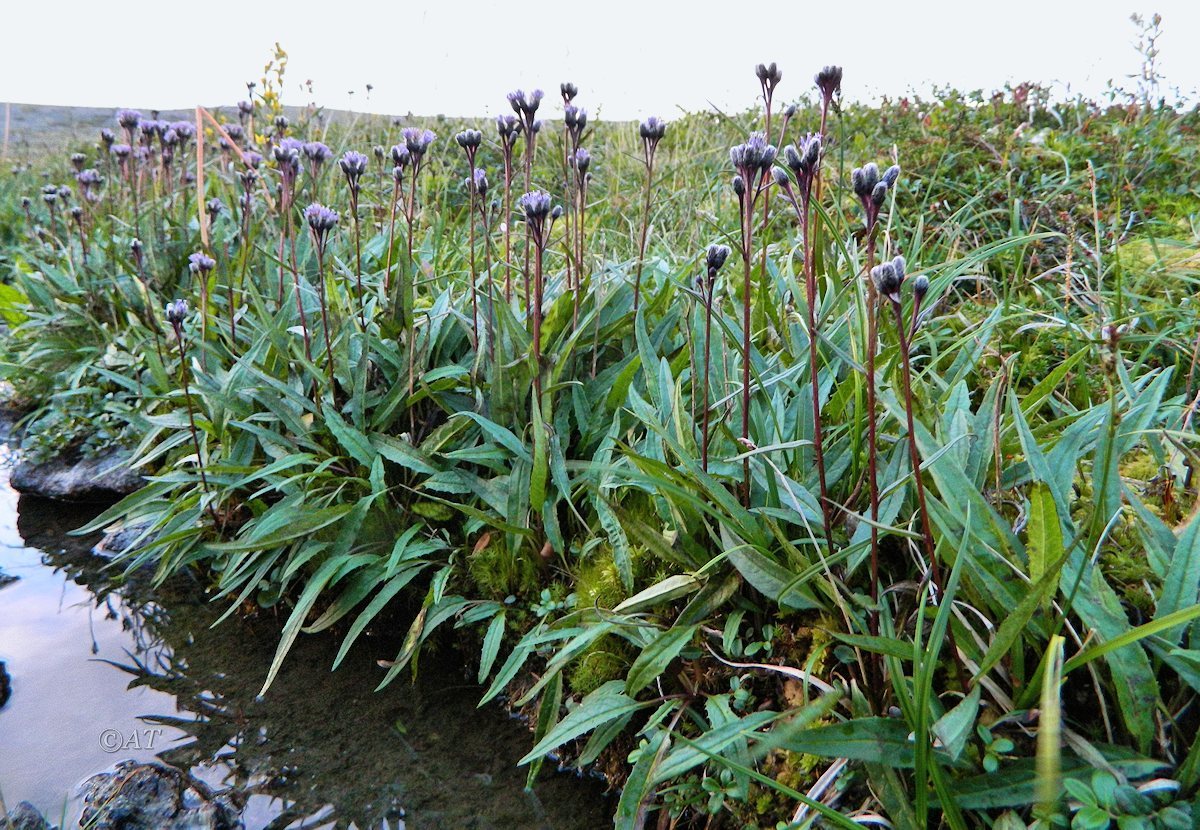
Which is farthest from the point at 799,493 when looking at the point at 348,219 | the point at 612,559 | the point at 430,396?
the point at 348,219

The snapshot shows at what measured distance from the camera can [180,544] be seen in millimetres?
2824

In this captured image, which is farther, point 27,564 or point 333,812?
point 27,564

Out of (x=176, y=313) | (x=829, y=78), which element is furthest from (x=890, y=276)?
(x=176, y=313)

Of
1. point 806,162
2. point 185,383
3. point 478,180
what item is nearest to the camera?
point 806,162

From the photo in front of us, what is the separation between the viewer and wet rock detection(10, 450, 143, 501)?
3.63 metres

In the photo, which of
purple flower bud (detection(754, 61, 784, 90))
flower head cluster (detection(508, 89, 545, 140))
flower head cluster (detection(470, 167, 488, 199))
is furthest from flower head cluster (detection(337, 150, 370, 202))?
purple flower bud (detection(754, 61, 784, 90))

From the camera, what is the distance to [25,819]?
181 centimetres

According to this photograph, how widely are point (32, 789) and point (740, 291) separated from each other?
2.57 m

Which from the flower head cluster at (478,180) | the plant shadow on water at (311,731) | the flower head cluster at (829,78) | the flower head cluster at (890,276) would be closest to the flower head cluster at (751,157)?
the flower head cluster at (829,78)

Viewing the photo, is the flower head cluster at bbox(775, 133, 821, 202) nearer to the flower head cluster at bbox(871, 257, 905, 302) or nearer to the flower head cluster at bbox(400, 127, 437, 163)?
the flower head cluster at bbox(871, 257, 905, 302)

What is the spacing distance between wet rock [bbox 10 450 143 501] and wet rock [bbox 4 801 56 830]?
1.91m

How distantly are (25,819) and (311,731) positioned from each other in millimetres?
654

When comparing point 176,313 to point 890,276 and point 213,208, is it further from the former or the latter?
point 890,276

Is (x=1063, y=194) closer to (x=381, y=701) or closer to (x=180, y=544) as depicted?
(x=381, y=701)
